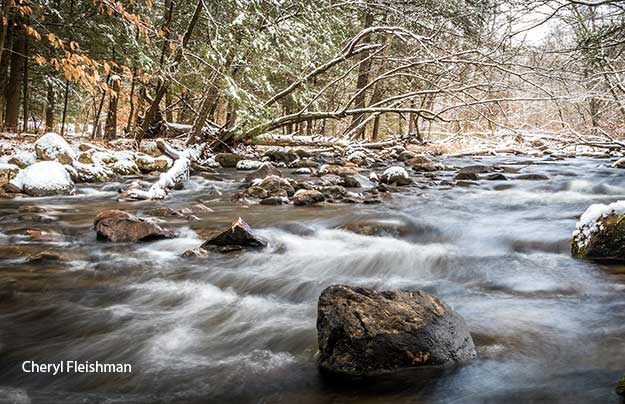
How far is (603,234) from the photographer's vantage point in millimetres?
4238

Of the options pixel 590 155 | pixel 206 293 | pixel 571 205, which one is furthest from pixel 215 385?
pixel 590 155

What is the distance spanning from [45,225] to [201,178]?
15.7 feet

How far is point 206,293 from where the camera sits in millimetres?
3879

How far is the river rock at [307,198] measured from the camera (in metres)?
7.36

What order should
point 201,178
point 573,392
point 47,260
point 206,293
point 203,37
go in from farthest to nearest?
point 203,37, point 201,178, point 47,260, point 206,293, point 573,392

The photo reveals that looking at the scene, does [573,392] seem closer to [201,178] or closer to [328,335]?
[328,335]

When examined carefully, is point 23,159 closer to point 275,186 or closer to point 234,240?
point 275,186

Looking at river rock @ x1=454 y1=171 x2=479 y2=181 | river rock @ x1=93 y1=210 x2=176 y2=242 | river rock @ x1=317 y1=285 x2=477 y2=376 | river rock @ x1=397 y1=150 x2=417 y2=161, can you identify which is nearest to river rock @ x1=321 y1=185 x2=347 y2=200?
river rock @ x1=93 y1=210 x2=176 y2=242

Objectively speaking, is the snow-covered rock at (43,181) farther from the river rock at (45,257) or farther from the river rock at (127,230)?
the river rock at (45,257)

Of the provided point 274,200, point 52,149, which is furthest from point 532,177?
point 52,149

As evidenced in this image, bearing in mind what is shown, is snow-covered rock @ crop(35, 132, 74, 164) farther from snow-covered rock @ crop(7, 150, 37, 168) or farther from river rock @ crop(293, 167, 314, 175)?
river rock @ crop(293, 167, 314, 175)

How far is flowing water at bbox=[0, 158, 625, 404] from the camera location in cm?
238

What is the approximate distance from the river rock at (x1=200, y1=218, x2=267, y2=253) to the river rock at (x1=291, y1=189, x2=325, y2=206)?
236 cm

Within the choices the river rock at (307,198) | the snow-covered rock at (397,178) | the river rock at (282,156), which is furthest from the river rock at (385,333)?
the river rock at (282,156)
